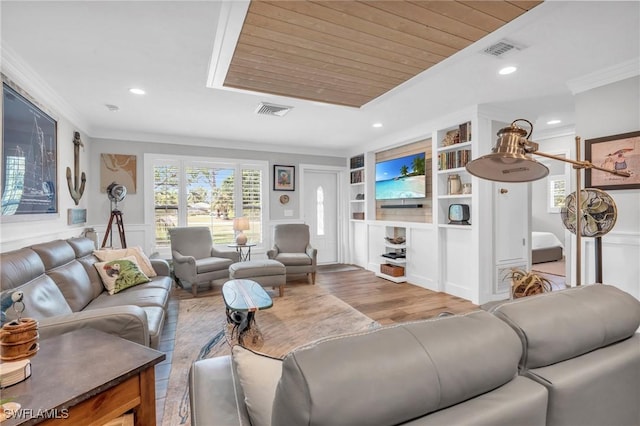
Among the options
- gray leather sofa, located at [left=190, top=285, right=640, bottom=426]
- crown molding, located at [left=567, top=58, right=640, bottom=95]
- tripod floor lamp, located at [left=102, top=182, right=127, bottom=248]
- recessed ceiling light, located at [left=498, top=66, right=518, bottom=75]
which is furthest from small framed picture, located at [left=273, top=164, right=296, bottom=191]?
gray leather sofa, located at [left=190, top=285, right=640, bottom=426]

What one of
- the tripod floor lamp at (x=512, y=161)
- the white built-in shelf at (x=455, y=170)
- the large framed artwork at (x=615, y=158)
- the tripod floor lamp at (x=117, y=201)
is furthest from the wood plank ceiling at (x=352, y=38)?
the tripod floor lamp at (x=117, y=201)

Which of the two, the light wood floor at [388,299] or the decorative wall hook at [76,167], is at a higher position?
the decorative wall hook at [76,167]

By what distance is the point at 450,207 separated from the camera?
4.32 metres

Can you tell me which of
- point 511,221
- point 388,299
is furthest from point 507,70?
A: point 388,299

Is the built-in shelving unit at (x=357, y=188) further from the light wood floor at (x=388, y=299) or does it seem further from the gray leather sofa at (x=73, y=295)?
the gray leather sofa at (x=73, y=295)

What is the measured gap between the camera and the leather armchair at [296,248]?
4895mm

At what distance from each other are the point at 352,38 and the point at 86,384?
234 cm

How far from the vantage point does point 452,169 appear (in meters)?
4.18

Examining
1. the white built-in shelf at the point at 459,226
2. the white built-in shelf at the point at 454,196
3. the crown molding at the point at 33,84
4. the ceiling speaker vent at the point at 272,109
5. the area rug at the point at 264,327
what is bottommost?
the area rug at the point at 264,327

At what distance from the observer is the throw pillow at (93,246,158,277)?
3182 mm

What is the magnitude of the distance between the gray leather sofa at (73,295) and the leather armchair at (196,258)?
1.05 m

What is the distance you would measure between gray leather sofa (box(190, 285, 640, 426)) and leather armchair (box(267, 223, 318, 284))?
3.80 meters

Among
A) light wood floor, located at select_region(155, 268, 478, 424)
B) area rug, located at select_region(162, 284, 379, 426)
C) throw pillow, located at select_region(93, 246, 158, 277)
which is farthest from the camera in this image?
light wood floor, located at select_region(155, 268, 478, 424)

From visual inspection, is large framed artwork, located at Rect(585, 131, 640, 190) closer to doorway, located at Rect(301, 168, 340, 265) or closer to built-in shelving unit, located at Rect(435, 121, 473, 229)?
built-in shelving unit, located at Rect(435, 121, 473, 229)
